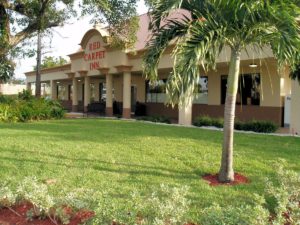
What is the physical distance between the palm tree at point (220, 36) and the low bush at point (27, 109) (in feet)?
43.1

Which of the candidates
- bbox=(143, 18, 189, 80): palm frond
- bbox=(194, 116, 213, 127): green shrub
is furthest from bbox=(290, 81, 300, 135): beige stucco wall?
bbox=(143, 18, 189, 80): palm frond

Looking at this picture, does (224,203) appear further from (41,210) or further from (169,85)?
(41,210)

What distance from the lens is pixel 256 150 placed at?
33.6ft

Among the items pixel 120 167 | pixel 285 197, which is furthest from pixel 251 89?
pixel 285 197

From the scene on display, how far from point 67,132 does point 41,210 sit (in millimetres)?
8433

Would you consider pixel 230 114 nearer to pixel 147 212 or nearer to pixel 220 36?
pixel 220 36

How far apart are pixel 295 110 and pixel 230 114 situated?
891cm

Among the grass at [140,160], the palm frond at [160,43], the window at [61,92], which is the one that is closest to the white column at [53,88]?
the window at [61,92]

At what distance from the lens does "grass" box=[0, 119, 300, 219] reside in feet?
22.7

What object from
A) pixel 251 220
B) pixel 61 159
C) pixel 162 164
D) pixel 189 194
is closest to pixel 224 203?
pixel 189 194

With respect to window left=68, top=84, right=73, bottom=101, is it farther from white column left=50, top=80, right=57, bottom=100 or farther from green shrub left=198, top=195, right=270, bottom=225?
green shrub left=198, top=195, right=270, bottom=225

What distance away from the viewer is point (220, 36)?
662 centimetres

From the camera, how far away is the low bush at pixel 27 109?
18.9 m

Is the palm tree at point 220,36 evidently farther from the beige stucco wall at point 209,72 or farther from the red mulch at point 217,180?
the beige stucco wall at point 209,72
